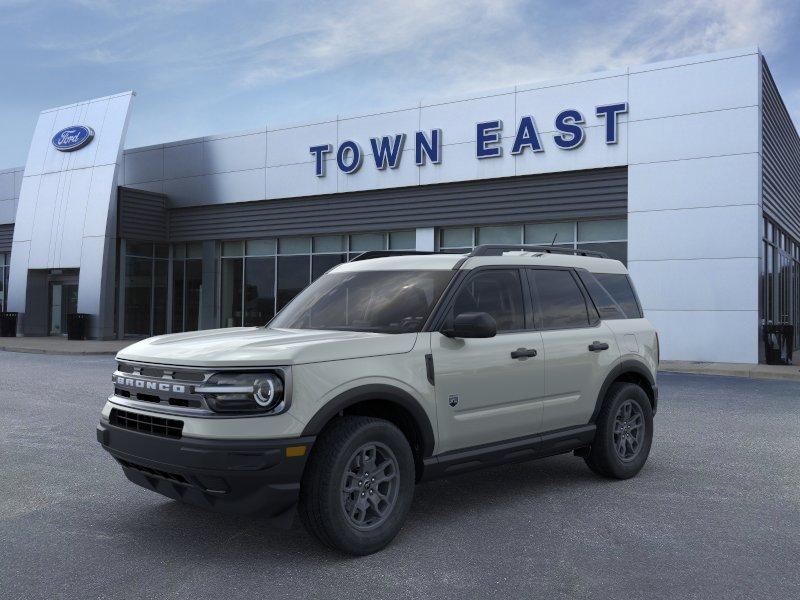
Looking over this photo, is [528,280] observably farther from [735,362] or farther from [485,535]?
[735,362]

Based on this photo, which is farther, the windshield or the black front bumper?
the windshield

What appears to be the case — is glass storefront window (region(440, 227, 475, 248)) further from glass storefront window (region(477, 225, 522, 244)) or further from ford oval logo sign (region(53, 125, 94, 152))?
ford oval logo sign (region(53, 125, 94, 152))

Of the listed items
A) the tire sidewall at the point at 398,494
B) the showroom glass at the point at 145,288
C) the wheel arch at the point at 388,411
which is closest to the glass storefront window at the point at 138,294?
the showroom glass at the point at 145,288

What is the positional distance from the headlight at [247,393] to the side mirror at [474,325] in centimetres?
126

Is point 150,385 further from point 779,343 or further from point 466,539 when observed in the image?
point 779,343

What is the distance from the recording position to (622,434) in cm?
674

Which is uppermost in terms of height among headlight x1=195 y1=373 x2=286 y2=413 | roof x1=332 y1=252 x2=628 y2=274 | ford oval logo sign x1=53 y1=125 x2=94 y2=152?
ford oval logo sign x1=53 y1=125 x2=94 y2=152

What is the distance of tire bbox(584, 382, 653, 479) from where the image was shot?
6.49 meters

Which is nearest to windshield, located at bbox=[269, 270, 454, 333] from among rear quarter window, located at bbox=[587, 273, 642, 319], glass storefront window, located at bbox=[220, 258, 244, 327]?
rear quarter window, located at bbox=[587, 273, 642, 319]

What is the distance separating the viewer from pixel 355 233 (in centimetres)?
2516

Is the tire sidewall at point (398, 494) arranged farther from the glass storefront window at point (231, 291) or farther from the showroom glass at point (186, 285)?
the showroom glass at point (186, 285)

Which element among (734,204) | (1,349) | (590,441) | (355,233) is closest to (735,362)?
(734,204)

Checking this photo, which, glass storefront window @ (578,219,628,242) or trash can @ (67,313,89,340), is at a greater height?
glass storefront window @ (578,219,628,242)

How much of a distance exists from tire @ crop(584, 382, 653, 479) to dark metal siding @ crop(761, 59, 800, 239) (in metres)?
14.1
